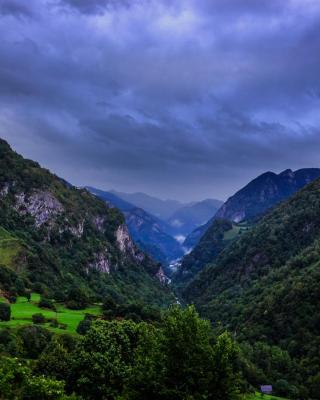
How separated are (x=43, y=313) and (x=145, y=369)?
7723cm

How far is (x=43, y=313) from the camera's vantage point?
12394cm

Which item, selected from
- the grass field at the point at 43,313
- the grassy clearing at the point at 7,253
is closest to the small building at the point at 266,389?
the grass field at the point at 43,313

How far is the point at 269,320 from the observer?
194 metres

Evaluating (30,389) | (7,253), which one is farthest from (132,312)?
(7,253)

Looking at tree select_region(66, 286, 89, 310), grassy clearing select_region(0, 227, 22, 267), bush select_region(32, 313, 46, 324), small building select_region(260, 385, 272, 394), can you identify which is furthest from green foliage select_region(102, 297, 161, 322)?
grassy clearing select_region(0, 227, 22, 267)

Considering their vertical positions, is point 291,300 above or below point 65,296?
above

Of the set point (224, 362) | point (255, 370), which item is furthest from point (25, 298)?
point (224, 362)

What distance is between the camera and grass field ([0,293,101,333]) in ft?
355

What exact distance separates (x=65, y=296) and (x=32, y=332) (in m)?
64.3

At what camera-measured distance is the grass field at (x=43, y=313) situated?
108 m

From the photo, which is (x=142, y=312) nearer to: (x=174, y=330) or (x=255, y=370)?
(x=255, y=370)

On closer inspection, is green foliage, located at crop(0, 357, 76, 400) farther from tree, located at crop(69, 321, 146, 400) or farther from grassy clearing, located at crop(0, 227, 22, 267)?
grassy clearing, located at crop(0, 227, 22, 267)

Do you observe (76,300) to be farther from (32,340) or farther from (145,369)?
(145,369)

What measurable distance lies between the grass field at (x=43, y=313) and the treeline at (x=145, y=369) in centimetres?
3999
